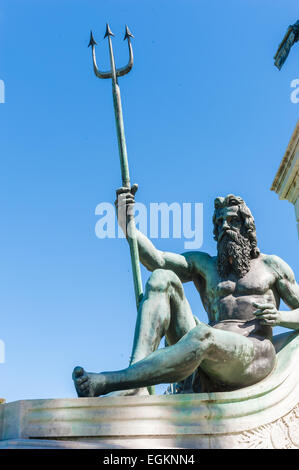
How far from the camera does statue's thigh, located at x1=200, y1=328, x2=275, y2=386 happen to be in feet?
18.5

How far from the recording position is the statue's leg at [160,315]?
5974 mm

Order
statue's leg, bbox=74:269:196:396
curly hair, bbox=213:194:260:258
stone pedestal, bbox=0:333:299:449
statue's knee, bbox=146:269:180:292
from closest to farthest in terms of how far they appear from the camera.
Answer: stone pedestal, bbox=0:333:299:449 < statue's leg, bbox=74:269:196:396 < statue's knee, bbox=146:269:180:292 < curly hair, bbox=213:194:260:258

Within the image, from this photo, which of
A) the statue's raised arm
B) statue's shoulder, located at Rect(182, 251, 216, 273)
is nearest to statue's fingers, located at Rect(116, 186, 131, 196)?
the statue's raised arm

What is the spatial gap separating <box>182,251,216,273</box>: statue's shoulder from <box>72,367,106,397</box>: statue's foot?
6.46 ft

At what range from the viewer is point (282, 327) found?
6.25m

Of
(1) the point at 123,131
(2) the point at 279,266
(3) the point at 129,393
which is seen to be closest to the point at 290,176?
(1) the point at 123,131

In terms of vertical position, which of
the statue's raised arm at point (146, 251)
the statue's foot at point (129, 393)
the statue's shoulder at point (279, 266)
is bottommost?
the statue's foot at point (129, 393)

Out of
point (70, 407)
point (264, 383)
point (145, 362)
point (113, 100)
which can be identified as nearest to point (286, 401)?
point (264, 383)

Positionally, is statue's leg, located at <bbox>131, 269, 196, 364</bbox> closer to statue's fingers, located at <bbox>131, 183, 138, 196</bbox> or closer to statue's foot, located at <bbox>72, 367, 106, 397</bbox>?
statue's foot, located at <bbox>72, 367, 106, 397</bbox>

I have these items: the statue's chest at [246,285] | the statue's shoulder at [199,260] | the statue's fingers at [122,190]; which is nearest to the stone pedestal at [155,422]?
the statue's chest at [246,285]

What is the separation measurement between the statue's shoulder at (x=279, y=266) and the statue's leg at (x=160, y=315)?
3.20 ft

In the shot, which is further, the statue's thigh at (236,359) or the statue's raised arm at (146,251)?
the statue's raised arm at (146,251)

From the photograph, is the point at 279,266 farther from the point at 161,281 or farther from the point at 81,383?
the point at 81,383

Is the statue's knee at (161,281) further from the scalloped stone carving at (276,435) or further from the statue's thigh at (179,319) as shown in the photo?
the scalloped stone carving at (276,435)
